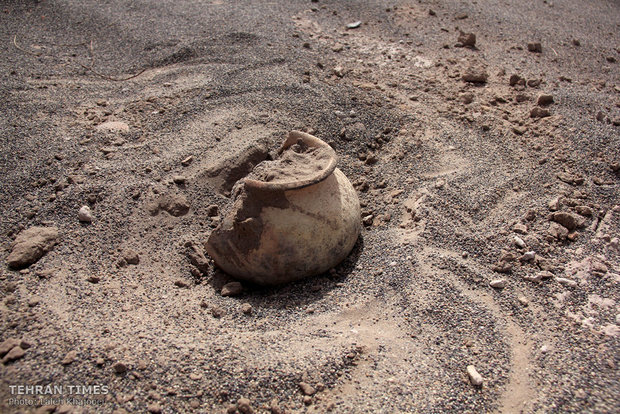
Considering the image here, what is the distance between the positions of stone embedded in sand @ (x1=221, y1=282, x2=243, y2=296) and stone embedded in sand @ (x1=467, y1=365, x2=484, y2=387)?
140 cm

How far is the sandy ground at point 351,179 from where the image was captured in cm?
237

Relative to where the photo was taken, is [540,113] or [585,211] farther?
[540,113]

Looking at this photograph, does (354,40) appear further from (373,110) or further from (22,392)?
(22,392)

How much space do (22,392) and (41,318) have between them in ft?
1.50

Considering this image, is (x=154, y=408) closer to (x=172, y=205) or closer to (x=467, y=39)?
(x=172, y=205)

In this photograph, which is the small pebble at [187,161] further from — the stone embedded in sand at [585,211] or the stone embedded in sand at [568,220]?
the stone embedded in sand at [585,211]

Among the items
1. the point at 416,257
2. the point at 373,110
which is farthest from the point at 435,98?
the point at 416,257

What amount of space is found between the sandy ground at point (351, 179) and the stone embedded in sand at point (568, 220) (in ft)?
0.06

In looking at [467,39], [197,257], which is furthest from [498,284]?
[467,39]

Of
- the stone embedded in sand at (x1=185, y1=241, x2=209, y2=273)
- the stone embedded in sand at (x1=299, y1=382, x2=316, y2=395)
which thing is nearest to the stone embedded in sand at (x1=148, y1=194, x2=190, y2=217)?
the stone embedded in sand at (x1=185, y1=241, x2=209, y2=273)

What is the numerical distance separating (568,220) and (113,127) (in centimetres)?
362

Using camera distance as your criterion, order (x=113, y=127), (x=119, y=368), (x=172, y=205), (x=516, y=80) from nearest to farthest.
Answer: (x=119, y=368), (x=172, y=205), (x=113, y=127), (x=516, y=80)

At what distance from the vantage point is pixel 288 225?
9.37ft

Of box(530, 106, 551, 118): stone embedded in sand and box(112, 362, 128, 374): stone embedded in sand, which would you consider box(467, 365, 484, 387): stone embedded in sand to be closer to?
box(112, 362, 128, 374): stone embedded in sand
